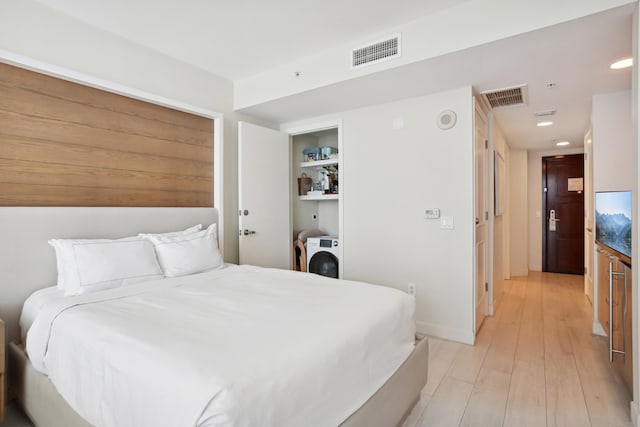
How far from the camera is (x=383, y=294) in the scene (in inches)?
74.8

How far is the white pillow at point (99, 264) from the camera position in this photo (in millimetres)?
2025

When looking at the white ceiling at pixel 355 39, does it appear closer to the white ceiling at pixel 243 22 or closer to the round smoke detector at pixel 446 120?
the white ceiling at pixel 243 22

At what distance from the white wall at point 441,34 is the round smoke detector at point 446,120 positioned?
0.75 metres

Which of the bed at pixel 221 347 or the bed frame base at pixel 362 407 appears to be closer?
the bed at pixel 221 347

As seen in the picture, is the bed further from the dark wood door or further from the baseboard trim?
the dark wood door

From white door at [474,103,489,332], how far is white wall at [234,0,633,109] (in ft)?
3.24

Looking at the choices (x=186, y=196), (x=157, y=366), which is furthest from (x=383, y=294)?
(x=186, y=196)

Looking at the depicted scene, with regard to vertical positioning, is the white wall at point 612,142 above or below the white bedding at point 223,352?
above

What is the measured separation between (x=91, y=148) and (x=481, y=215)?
3547mm

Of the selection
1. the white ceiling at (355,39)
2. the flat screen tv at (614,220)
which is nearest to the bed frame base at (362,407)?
the flat screen tv at (614,220)

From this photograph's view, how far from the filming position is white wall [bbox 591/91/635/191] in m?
2.94

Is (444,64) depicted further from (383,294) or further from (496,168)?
(496,168)

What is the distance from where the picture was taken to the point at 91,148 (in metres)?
2.51

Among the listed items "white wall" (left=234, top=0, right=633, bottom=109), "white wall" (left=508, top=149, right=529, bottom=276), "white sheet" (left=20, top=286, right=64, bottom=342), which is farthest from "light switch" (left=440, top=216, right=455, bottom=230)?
"white wall" (left=508, top=149, right=529, bottom=276)
